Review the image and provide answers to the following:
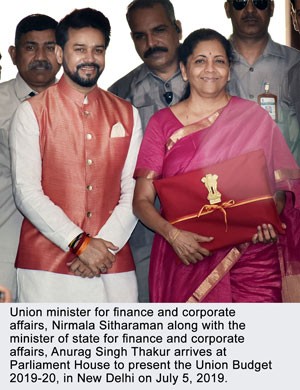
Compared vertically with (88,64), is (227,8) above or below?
above

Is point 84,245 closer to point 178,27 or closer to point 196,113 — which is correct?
point 196,113

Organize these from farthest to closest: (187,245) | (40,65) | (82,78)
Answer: (40,65) < (82,78) < (187,245)

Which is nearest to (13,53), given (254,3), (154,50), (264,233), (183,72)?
(154,50)

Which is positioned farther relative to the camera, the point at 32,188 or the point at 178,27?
the point at 178,27

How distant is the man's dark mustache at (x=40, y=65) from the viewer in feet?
12.8

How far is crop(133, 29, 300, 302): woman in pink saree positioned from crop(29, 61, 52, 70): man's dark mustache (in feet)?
1.49

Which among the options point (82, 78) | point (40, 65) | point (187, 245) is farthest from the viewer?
point (40, 65)

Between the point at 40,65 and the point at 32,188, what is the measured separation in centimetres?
51

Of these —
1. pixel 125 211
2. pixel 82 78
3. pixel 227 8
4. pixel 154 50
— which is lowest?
pixel 125 211

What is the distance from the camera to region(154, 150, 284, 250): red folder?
3674mm

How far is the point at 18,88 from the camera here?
3949 millimetres

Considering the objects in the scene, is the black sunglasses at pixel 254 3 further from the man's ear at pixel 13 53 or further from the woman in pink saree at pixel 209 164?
the man's ear at pixel 13 53

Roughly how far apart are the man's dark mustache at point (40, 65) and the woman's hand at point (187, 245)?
0.81 meters
